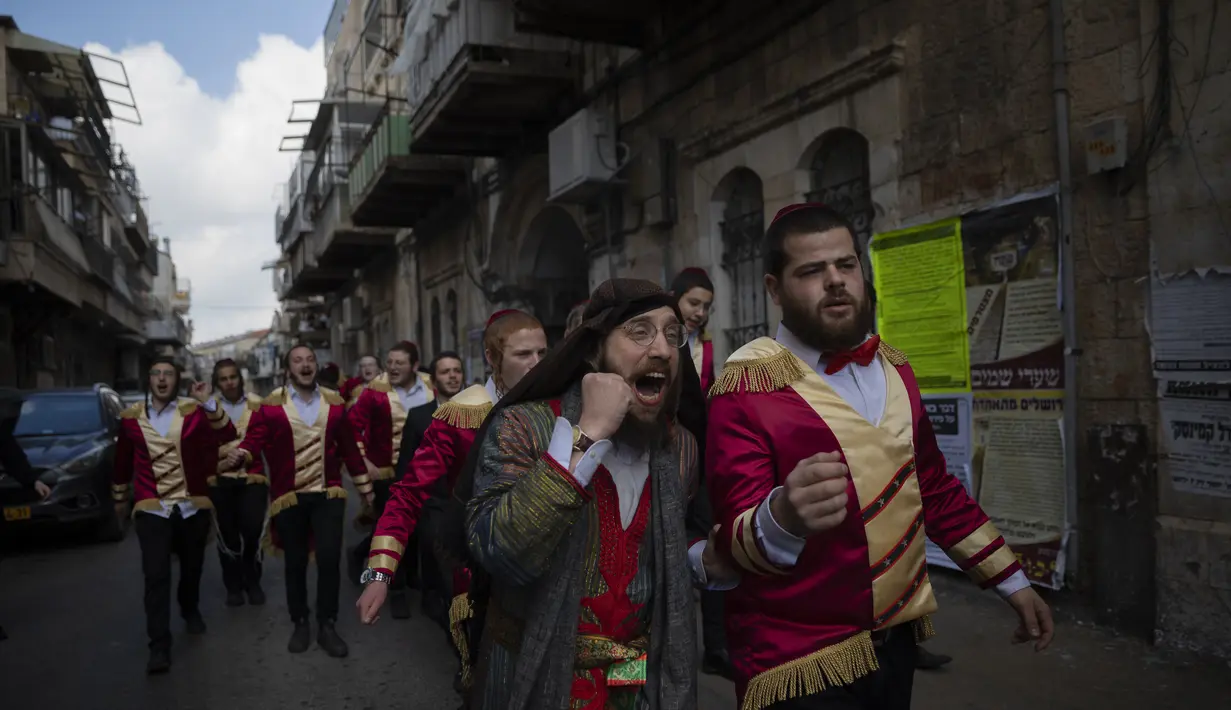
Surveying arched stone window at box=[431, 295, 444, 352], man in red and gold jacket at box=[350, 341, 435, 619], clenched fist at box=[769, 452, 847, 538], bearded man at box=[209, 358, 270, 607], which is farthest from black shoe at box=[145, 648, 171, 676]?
arched stone window at box=[431, 295, 444, 352]

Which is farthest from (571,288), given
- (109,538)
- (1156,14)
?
(1156,14)

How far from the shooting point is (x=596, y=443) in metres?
2.15

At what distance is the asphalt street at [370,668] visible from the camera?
4.96 meters

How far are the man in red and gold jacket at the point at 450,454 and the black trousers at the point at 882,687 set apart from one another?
104 cm

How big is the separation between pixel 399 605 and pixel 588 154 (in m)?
6.24

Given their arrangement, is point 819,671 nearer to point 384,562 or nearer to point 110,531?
point 384,562

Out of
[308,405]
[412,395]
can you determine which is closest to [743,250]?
[412,395]

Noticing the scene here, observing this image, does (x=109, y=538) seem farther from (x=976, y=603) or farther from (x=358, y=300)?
(x=358, y=300)

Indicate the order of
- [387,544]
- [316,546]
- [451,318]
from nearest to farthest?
[387,544], [316,546], [451,318]

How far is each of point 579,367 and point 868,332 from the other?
806mm

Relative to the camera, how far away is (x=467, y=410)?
433 cm

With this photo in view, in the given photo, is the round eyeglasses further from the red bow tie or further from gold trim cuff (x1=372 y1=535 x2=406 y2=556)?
gold trim cuff (x1=372 y1=535 x2=406 y2=556)

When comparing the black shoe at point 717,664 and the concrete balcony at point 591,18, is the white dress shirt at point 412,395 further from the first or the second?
the concrete balcony at point 591,18

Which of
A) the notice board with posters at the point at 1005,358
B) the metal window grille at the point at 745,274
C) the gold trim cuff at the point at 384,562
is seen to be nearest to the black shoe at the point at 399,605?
the notice board with posters at the point at 1005,358
